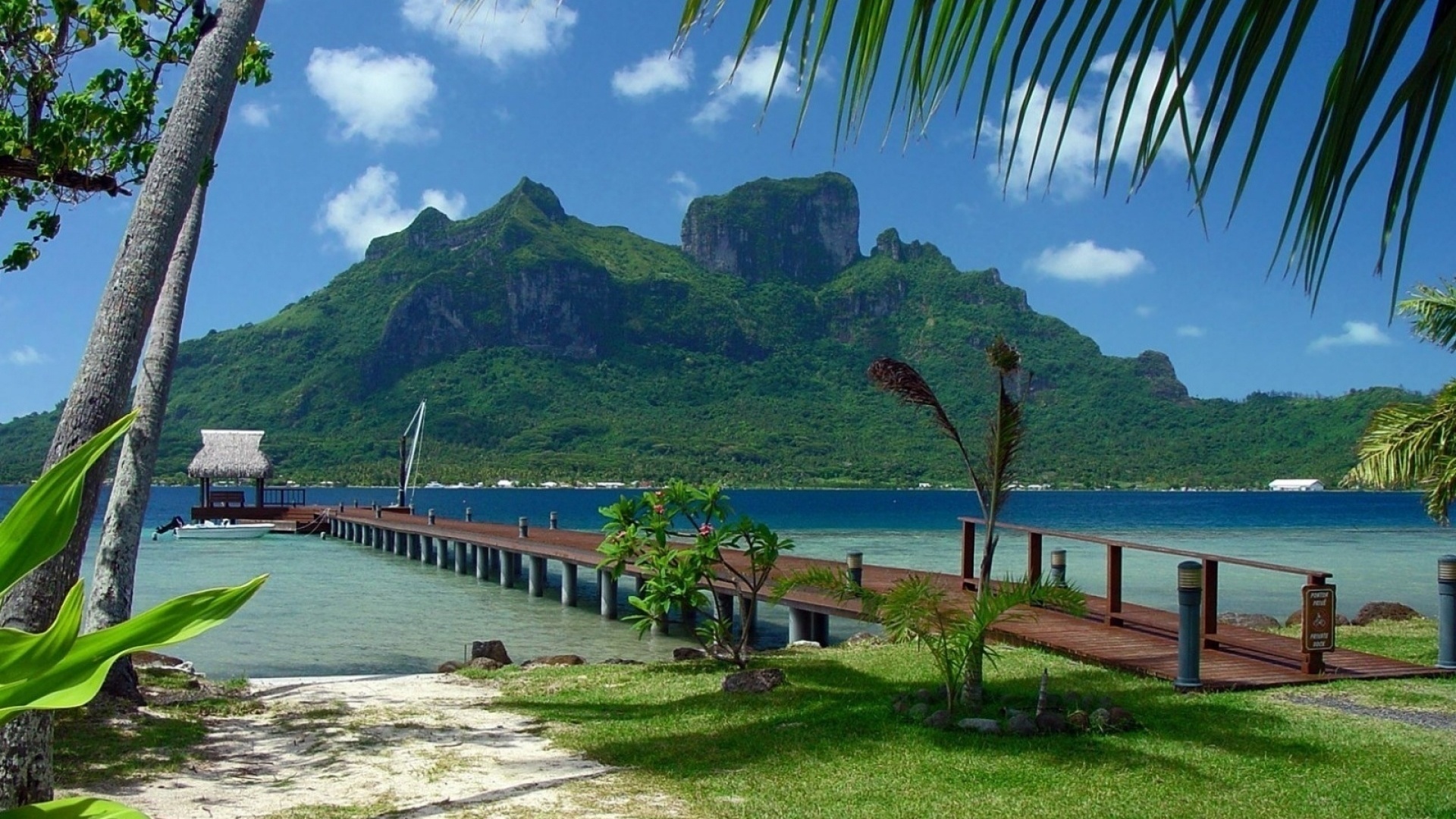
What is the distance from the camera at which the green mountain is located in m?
96.3

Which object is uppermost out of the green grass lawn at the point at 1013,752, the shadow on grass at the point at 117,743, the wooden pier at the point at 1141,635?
the wooden pier at the point at 1141,635

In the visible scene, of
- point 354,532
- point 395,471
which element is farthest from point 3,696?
point 395,471

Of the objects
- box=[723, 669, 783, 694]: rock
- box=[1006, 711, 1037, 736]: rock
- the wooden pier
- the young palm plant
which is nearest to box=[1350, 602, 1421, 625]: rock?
the wooden pier

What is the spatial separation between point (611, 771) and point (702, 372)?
11313 centimetres

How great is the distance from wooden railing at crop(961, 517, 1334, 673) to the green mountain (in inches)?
2686

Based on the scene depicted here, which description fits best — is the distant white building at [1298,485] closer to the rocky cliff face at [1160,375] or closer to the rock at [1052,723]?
the rocky cliff face at [1160,375]

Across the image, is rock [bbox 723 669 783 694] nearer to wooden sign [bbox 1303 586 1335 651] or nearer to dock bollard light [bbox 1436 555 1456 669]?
wooden sign [bbox 1303 586 1335 651]

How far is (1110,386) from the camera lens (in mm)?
101250

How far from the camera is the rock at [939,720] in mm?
6973

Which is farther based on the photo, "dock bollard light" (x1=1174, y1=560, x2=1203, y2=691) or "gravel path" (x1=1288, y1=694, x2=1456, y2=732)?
"dock bollard light" (x1=1174, y1=560, x2=1203, y2=691)

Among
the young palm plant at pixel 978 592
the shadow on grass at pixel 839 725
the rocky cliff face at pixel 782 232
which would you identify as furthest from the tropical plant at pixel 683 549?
the rocky cliff face at pixel 782 232

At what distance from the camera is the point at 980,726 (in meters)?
6.86

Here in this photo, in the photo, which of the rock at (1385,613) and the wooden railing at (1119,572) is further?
the rock at (1385,613)

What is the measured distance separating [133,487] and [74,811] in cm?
827
